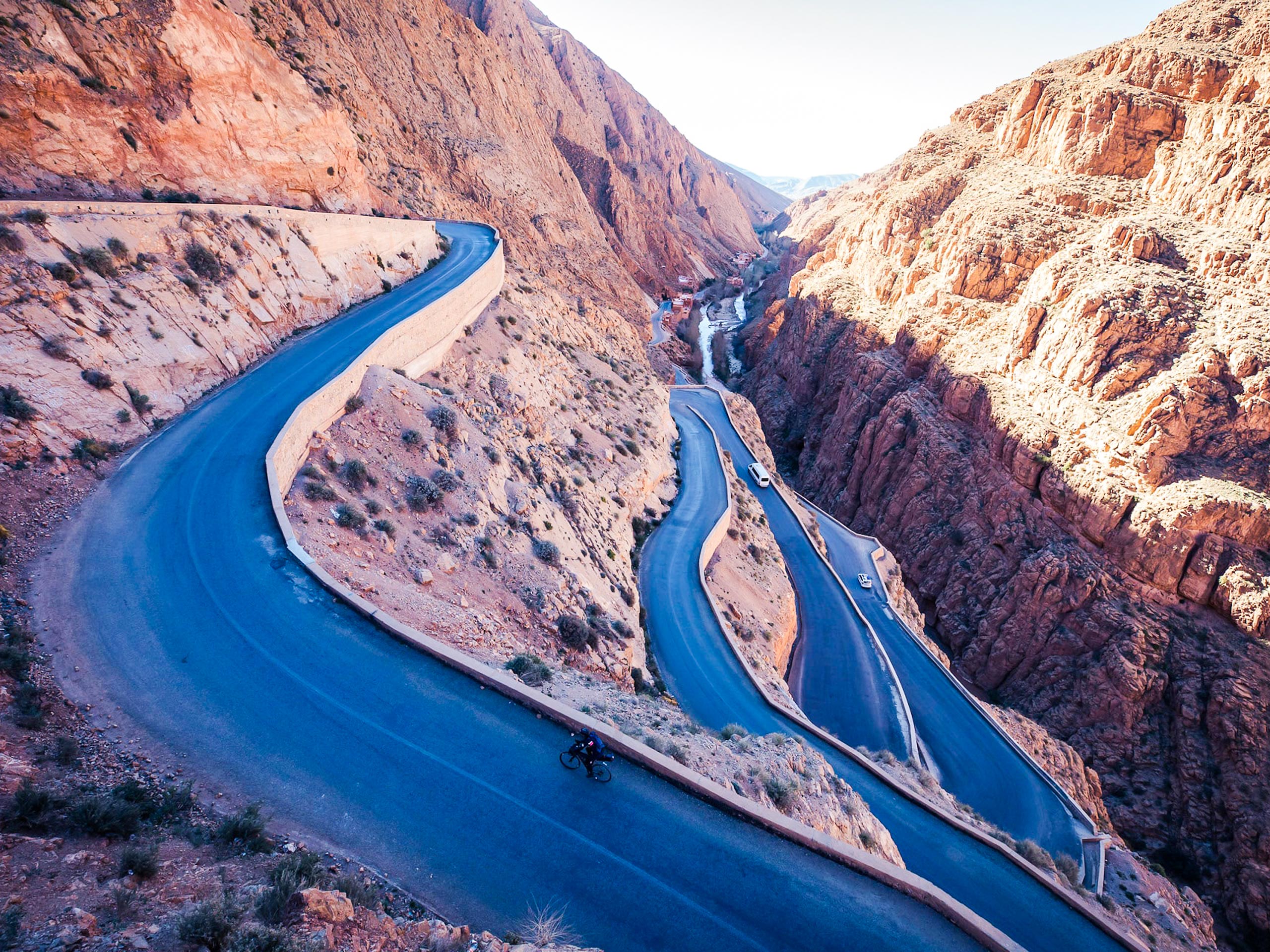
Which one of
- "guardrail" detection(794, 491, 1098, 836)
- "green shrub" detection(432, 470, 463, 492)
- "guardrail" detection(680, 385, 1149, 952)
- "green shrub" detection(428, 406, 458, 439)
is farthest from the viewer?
"guardrail" detection(794, 491, 1098, 836)

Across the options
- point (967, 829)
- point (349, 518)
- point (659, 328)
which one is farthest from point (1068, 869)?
point (659, 328)

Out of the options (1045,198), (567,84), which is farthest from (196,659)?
(567,84)

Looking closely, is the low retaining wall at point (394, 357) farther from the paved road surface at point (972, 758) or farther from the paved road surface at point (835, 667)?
the paved road surface at point (972, 758)

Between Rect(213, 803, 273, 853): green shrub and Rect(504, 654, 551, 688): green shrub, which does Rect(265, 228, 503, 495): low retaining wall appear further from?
Rect(213, 803, 273, 853): green shrub

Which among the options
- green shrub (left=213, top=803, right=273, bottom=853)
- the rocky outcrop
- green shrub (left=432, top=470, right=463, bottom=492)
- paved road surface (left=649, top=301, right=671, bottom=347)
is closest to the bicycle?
green shrub (left=213, top=803, right=273, bottom=853)

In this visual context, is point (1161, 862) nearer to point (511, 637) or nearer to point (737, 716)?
point (737, 716)

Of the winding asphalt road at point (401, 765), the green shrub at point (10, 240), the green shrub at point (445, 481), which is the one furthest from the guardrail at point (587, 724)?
the green shrub at point (10, 240)
